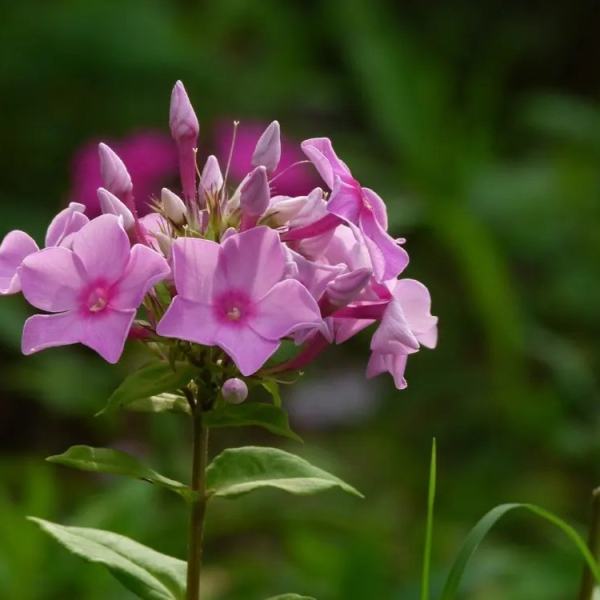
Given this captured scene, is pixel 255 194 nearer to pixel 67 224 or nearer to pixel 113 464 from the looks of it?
pixel 67 224

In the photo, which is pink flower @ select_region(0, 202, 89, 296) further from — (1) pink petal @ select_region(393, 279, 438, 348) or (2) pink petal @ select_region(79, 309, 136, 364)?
(1) pink petal @ select_region(393, 279, 438, 348)

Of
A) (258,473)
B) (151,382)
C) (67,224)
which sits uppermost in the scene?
(67,224)

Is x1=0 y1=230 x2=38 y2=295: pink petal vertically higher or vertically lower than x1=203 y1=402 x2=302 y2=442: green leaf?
higher

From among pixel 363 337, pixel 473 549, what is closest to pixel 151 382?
pixel 473 549

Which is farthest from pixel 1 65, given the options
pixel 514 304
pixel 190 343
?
pixel 190 343

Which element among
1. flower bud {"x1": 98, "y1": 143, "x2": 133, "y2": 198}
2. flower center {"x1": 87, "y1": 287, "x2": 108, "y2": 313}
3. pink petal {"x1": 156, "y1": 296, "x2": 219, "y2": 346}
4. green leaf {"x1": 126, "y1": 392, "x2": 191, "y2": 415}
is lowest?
green leaf {"x1": 126, "y1": 392, "x2": 191, "y2": 415}

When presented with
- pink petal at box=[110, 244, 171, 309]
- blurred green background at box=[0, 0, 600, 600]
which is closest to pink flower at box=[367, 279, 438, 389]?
pink petal at box=[110, 244, 171, 309]
